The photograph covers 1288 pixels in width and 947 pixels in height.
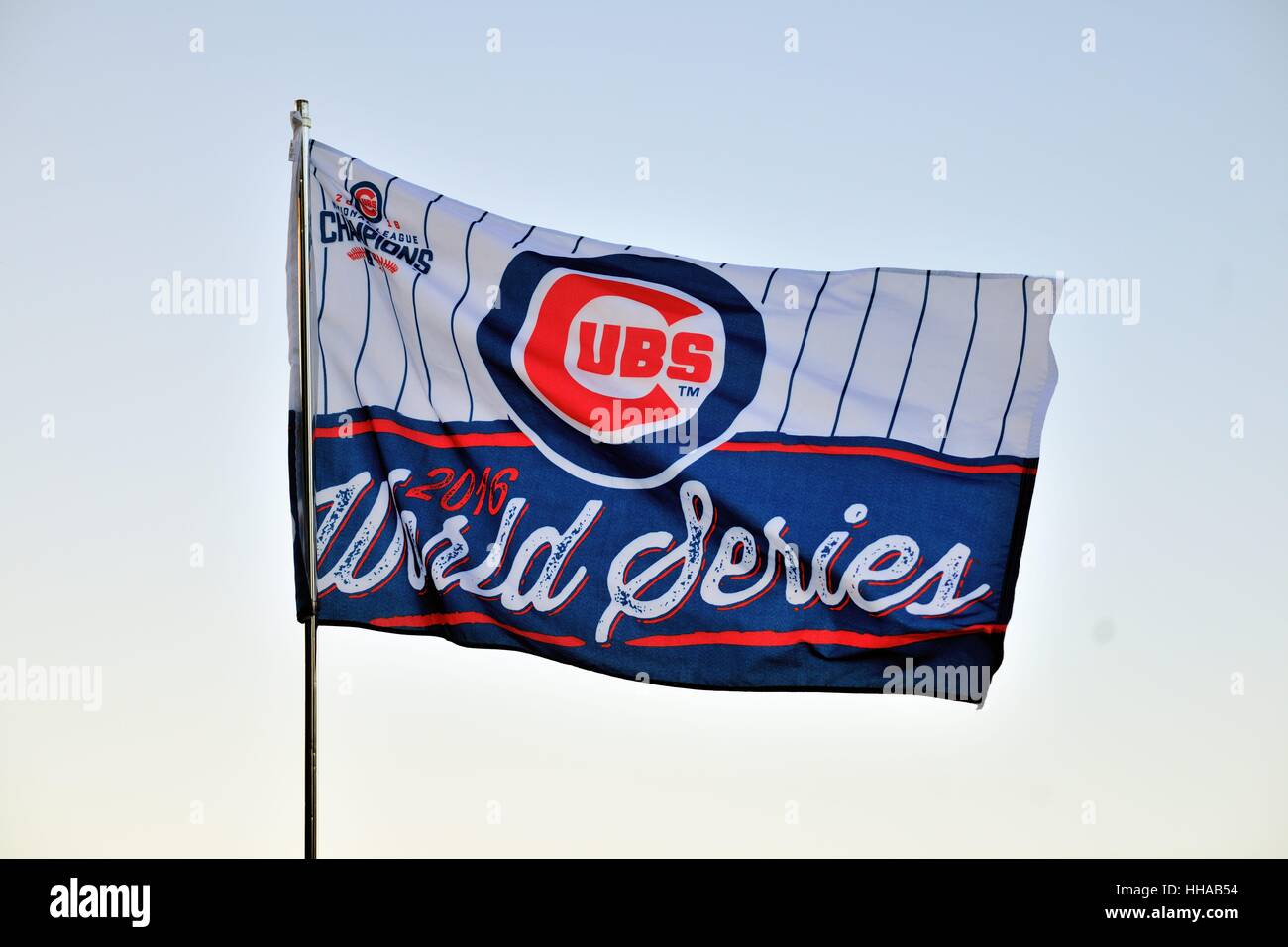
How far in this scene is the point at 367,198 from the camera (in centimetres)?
1057

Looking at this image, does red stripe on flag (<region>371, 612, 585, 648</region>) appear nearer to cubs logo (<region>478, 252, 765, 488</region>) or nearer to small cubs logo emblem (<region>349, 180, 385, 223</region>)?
cubs logo (<region>478, 252, 765, 488</region>)

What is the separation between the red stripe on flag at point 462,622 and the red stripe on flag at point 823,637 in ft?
2.63

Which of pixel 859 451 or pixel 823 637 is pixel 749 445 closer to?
pixel 859 451

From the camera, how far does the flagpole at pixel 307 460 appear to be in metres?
9.78

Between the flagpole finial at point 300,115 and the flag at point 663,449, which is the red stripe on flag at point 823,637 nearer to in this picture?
the flag at point 663,449

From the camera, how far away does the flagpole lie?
9.78 m

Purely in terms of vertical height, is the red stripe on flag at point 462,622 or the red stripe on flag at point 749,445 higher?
the red stripe on flag at point 749,445

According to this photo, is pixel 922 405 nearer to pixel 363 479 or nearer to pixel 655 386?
pixel 655 386

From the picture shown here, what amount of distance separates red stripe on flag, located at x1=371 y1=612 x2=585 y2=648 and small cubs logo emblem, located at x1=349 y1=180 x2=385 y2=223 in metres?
2.54

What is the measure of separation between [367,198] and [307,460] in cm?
176

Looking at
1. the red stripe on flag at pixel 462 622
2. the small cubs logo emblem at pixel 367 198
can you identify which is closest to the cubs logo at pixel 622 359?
the small cubs logo emblem at pixel 367 198

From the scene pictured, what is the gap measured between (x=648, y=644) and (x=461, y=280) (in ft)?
8.55

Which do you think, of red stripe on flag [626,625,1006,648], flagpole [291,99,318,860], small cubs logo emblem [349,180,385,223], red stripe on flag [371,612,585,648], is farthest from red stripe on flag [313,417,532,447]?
red stripe on flag [626,625,1006,648]
